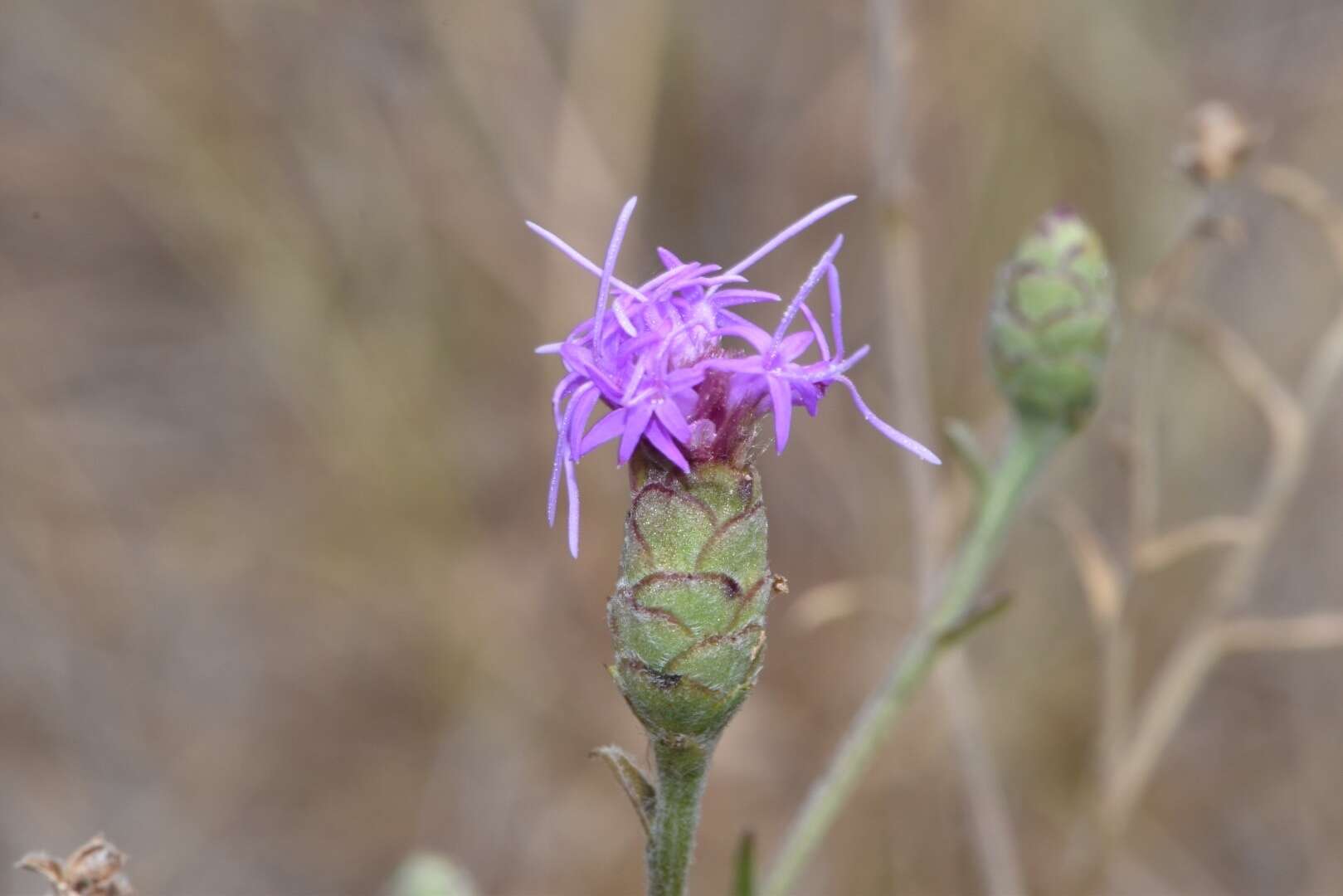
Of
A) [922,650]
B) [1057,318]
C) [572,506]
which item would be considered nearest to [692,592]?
[572,506]

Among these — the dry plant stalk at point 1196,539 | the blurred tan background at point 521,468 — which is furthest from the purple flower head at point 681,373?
the blurred tan background at point 521,468

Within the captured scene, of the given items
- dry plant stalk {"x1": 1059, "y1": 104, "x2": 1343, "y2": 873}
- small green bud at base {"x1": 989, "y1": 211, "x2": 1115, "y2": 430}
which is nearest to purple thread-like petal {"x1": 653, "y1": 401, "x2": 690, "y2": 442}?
small green bud at base {"x1": 989, "y1": 211, "x2": 1115, "y2": 430}

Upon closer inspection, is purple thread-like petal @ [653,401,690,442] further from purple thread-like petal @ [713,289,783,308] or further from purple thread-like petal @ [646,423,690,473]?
purple thread-like petal @ [713,289,783,308]

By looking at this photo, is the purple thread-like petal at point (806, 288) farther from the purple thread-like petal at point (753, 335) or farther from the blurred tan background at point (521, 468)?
the blurred tan background at point (521, 468)

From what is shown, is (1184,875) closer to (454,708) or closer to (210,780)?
(454,708)

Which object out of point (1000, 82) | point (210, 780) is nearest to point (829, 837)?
point (210, 780)

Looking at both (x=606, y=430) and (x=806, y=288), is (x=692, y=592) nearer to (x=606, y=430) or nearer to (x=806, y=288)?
(x=606, y=430)
